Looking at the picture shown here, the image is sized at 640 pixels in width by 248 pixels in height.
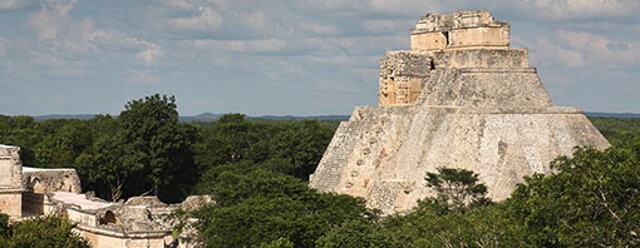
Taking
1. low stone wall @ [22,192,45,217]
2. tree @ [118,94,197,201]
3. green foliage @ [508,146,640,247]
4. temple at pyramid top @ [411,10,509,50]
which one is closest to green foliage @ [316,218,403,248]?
green foliage @ [508,146,640,247]

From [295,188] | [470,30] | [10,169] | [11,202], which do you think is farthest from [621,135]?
[11,202]

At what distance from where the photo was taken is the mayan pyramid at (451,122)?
2859cm

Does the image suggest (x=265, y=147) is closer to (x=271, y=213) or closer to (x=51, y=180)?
(x=51, y=180)

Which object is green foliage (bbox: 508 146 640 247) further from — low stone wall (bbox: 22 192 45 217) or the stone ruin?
low stone wall (bbox: 22 192 45 217)

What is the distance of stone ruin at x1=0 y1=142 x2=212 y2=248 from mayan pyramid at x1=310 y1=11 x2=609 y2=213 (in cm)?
577

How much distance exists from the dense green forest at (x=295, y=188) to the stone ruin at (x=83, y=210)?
1.65 meters

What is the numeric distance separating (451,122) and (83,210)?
36.5ft

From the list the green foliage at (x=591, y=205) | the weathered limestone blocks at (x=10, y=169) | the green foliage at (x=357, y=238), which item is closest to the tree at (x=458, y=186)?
the green foliage at (x=357, y=238)

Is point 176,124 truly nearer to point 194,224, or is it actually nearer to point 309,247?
point 194,224

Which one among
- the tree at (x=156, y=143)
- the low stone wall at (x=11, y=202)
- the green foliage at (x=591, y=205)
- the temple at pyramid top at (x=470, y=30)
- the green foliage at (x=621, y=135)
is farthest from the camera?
the tree at (x=156, y=143)

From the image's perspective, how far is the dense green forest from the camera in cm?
1691

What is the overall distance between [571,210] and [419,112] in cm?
1431

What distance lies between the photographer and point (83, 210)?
26.3m

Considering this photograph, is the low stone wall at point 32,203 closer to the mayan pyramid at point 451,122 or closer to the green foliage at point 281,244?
the mayan pyramid at point 451,122
